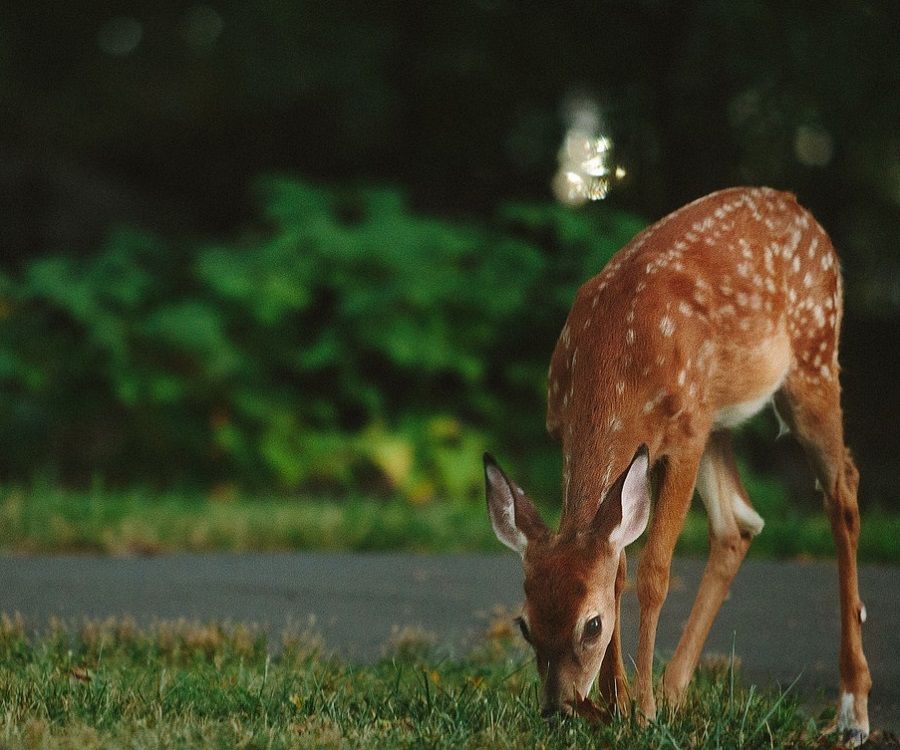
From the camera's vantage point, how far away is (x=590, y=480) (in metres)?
4.12

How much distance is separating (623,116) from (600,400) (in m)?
6.39

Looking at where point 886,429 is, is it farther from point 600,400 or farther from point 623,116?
point 600,400

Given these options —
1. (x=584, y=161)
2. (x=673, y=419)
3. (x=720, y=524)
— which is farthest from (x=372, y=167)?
(x=673, y=419)

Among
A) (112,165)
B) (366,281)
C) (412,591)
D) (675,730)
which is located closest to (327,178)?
(112,165)

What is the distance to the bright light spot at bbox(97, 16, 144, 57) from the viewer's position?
510 inches

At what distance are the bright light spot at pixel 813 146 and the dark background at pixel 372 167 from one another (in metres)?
0.04

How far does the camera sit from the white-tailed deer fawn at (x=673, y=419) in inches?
152

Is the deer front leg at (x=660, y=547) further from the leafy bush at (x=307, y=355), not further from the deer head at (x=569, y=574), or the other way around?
the leafy bush at (x=307, y=355)

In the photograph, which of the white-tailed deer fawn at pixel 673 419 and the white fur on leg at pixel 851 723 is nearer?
the white-tailed deer fawn at pixel 673 419

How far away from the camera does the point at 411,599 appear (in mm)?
6359

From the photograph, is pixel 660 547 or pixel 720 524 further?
pixel 720 524

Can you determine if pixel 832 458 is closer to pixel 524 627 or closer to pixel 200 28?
pixel 524 627

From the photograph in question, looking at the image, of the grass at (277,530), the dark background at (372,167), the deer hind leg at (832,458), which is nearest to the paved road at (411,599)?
the grass at (277,530)

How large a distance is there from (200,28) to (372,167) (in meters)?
2.49
